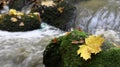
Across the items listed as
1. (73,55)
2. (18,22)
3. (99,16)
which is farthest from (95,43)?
(99,16)

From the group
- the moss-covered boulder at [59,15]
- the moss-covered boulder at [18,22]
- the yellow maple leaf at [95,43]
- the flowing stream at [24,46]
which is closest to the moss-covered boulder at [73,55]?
the yellow maple leaf at [95,43]

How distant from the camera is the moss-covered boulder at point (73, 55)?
3.10 metres

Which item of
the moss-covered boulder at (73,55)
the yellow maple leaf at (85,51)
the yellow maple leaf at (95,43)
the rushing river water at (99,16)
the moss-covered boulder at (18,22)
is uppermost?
the yellow maple leaf at (95,43)

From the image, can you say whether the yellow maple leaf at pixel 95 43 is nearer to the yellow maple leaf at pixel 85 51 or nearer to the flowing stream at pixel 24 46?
the yellow maple leaf at pixel 85 51

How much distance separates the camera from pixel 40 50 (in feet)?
18.7

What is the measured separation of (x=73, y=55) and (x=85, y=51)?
21 centimetres

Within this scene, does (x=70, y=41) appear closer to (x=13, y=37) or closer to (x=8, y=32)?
(x=13, y=37)

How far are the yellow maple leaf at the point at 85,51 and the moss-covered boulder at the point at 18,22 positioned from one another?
4.40 m

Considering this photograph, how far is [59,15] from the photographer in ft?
26.2

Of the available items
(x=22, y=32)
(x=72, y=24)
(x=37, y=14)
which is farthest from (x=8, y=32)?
(x=72, y=24)

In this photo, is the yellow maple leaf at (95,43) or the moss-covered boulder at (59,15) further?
the moss-covered boulder at (59,15)

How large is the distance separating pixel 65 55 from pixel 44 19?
4.66 metres

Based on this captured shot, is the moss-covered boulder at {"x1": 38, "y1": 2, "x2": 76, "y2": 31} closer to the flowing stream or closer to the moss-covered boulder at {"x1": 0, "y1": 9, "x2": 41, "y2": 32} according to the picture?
the flowing stream

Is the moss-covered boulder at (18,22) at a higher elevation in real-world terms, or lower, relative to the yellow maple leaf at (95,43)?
lower
